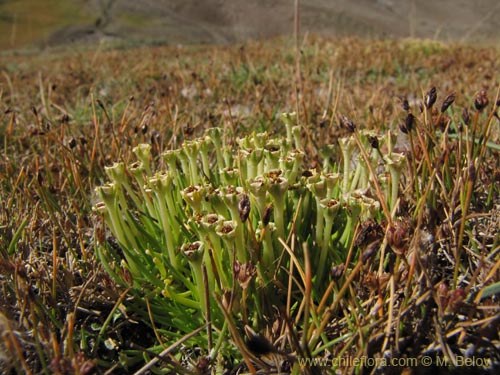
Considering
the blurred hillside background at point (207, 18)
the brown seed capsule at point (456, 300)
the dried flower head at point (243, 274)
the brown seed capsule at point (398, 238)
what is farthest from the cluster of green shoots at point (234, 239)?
the blurred hillside background at point (207, 18)

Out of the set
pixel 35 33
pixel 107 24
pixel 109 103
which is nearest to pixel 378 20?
pixel 107 24

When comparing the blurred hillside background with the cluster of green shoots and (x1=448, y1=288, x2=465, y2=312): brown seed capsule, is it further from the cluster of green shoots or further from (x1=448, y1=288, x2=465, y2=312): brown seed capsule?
(x1=448, y1=288, x2=465, y2=312): brown seed capsule

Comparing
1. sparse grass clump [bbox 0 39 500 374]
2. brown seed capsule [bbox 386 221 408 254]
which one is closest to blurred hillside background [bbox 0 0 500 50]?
sparse grass clump [bbox 0 39 500 374]

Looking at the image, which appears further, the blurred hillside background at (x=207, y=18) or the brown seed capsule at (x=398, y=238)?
the blurred hillside background at (x=207, y=18)

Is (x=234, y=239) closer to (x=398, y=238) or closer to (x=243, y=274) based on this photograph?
(x=243, y=274)

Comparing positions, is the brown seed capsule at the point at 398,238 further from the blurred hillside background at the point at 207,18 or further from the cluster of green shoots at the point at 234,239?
the blurred hillside background at the point at 207,18
